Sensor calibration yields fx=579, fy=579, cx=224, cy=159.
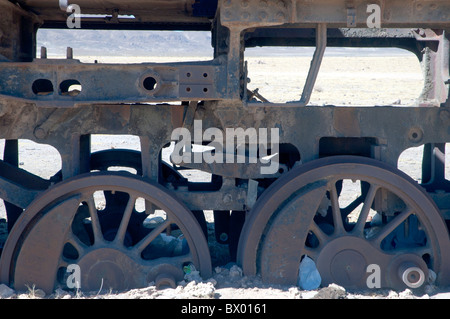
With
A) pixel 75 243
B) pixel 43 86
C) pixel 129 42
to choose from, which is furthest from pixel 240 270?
pixel 129 42

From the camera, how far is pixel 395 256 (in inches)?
166

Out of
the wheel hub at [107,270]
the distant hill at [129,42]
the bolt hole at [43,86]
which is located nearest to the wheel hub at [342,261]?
the wheel hub at [107,270]

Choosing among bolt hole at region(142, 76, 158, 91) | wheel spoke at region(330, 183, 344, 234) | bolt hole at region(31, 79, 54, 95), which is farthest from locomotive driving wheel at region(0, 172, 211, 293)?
bolt hole at region(31, 79, 54, 95)

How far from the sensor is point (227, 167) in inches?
171

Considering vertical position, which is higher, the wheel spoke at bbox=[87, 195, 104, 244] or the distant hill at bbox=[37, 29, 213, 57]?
the distant hill at bbox=[37, 29, 213, 57]

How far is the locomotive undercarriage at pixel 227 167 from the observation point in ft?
13.4

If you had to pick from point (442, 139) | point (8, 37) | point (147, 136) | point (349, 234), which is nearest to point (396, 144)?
point (442, 139)

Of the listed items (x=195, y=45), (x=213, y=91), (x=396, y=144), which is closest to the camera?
(x=213, y=91)

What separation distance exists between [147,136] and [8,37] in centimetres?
129

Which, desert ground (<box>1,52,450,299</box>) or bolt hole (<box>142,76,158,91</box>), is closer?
desert ground (<box>1,52,450,299</box>)

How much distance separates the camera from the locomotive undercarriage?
4.07 m

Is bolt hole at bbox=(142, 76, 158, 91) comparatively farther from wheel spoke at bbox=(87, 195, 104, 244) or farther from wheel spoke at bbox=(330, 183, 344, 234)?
wheel spoke at bbox=(330, 183, 344, 234)

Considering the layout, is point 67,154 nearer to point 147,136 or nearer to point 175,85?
point 147,136

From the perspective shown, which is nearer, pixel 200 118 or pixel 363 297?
pixel 363 297
